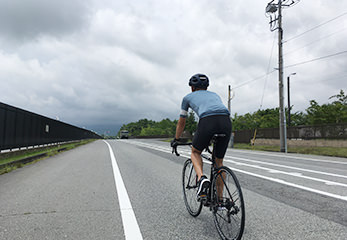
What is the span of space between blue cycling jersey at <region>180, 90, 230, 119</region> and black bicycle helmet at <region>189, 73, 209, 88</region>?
12 centimetres

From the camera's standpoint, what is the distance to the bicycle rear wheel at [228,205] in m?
2.60

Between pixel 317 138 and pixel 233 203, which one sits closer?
pixel 233 203

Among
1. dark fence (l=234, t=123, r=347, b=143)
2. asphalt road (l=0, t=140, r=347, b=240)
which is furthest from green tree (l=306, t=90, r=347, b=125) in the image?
asphalt road (l=0, t=140, r=347, b=240)

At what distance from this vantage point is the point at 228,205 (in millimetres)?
2801

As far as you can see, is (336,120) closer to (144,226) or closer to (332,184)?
(332,184)

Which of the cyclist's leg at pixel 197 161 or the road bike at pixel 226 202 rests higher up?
the cyclist's leg at pixel 197 161

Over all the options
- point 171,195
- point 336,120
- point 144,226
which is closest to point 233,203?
point 144,226

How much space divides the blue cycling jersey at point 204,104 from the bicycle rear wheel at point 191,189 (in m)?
0.92

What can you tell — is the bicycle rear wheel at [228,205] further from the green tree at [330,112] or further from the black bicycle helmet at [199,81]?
the green tree at [330,112]

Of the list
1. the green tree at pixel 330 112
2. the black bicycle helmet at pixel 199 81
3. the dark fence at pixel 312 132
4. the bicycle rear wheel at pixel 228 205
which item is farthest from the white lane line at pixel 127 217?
the green tree at pixel 330 112

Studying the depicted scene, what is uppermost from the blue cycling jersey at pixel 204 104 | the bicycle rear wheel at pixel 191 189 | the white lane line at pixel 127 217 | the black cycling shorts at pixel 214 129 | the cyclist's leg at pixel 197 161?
the blue cycling jersey at pixel 204 104

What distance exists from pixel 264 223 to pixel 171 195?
207 cm

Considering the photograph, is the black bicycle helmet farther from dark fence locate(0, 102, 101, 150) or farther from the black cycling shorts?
dark fence locate(0, 102, 101, 150)

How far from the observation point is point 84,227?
3.32m
